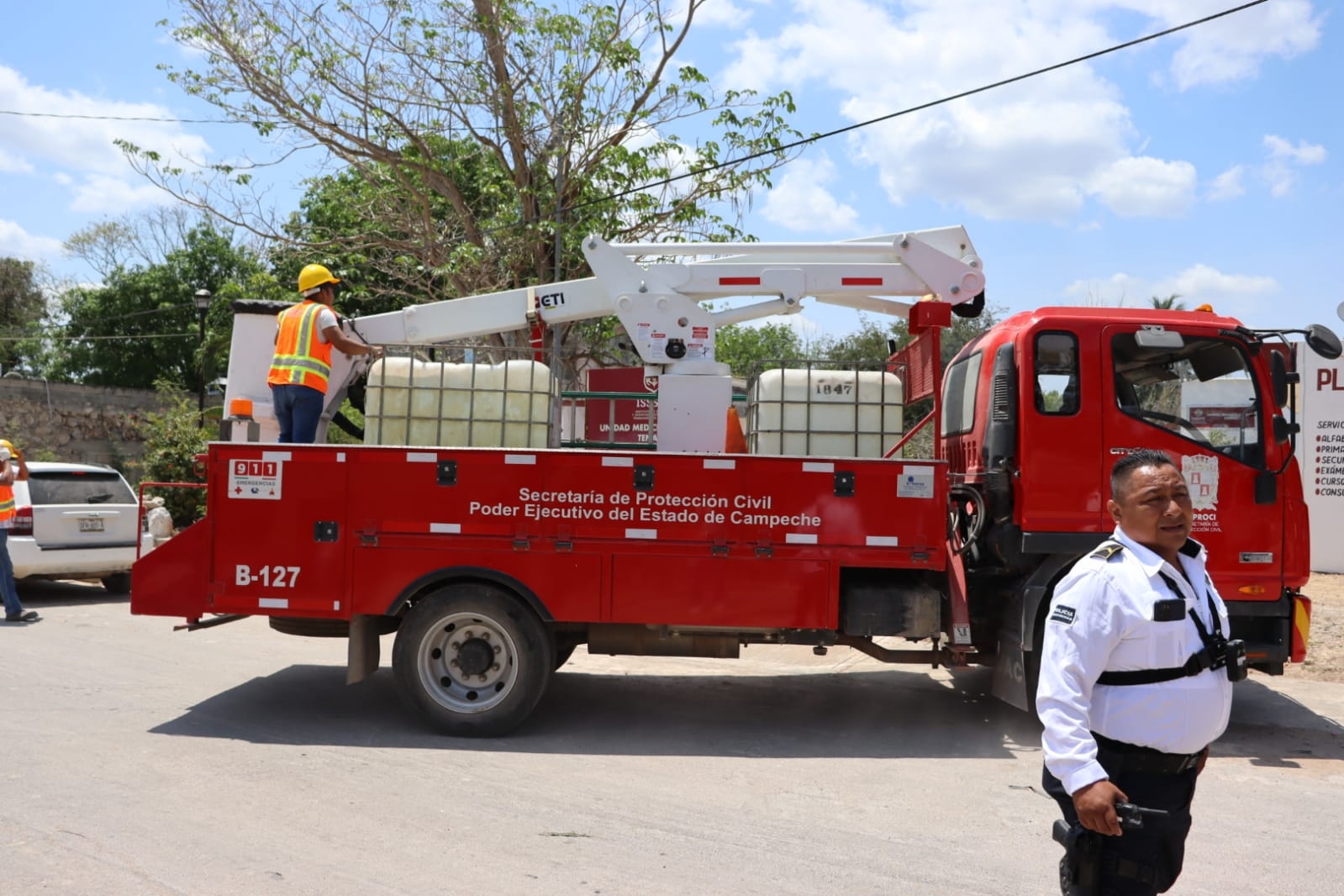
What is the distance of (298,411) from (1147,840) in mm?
6008

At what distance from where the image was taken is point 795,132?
50.9 ft

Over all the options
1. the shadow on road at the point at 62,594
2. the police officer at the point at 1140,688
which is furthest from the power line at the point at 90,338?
the police officer at the point at 1140,688

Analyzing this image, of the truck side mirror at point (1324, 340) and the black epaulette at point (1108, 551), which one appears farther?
the truck side mirror at point (1324, 340)

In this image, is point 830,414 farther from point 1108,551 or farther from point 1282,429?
point 1108,551

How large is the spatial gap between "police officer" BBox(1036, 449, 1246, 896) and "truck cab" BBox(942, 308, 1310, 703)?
3932mm

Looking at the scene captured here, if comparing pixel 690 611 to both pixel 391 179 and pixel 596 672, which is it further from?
pixel 391 179

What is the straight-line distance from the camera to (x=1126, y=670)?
2.84 m

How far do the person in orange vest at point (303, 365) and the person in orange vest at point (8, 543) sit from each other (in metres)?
4.98

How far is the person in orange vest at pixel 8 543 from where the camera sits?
34.8 feet

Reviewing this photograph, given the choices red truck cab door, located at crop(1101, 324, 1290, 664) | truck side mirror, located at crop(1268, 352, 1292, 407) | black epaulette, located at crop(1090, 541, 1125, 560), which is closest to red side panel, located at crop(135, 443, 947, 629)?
red truck cab door, located at crop(1101, 324, 1290, 664)

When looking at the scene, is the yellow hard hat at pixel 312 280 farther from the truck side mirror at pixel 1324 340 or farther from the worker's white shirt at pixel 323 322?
the truck side mirror at pixel 1324 340

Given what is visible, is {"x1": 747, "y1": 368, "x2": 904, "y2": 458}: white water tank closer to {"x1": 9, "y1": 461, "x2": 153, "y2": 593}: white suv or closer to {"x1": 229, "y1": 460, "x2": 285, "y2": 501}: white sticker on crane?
{"x1": 229, "y1": 460, "x2": 285, "y2": 501}: white sticker on crane

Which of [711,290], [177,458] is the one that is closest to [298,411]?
[711,290]

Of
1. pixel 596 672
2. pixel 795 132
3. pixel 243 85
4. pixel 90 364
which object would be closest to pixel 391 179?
pixel 243 85
